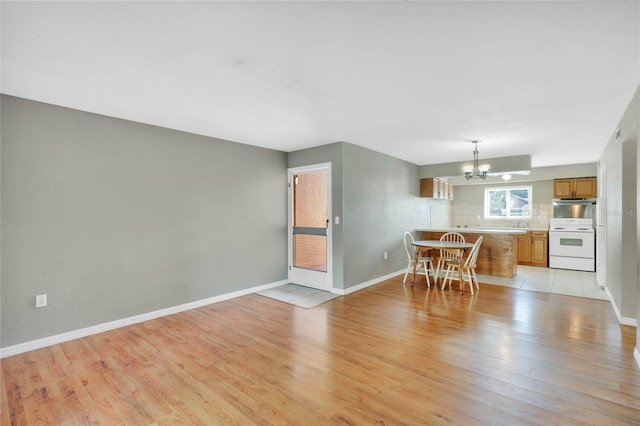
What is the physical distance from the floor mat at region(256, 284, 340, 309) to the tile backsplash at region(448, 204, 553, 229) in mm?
4279

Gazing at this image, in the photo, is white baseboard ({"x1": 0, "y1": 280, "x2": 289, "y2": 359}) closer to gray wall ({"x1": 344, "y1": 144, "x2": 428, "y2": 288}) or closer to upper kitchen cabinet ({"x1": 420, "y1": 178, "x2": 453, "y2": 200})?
gray wall ({"x1": 344, "y1": 144, "x2": 428, "y2": 288})

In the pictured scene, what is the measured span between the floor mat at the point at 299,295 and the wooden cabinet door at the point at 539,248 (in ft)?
17.5

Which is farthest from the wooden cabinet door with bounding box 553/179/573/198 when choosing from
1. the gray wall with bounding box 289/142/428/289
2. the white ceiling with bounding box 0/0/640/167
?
the white ceiling with bounding box 0/0/640/167

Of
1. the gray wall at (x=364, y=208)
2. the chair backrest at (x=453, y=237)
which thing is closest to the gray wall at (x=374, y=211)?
the gray wall at (x=364, y=208)

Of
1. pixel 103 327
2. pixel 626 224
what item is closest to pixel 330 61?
pixel 103 327

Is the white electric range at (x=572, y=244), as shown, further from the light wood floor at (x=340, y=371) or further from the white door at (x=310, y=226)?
the white door at (x=310, y=226)

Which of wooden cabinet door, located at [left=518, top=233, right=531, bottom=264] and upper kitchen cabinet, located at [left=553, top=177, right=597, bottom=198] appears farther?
wooden cabinet door, located at [left=518, top=233, right=531, bottom=264]

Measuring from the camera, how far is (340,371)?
94.3 inches

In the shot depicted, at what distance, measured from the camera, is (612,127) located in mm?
3730

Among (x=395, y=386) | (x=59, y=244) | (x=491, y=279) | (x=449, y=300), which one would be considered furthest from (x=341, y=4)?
(x=491, y=279)

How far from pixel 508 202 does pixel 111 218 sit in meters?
8.75

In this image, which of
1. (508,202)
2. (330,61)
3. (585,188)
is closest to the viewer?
(330,61)

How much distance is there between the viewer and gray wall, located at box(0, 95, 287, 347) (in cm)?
277

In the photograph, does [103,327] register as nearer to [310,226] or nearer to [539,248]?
[310,226]
